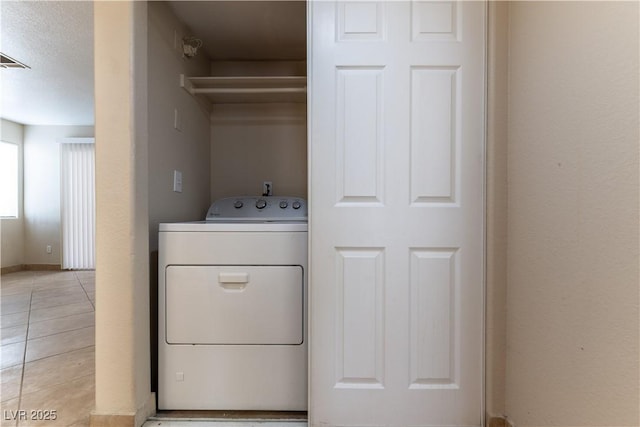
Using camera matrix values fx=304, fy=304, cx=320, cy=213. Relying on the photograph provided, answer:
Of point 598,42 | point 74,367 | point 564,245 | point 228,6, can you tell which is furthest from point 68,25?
point 564,245

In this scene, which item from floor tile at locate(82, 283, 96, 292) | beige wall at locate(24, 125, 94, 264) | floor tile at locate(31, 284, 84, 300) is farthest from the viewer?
beige wall at locate(24, 125, 94, 264)

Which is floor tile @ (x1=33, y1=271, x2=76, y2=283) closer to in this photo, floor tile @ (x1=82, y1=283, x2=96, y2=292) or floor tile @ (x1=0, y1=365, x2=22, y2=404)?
floor tile @ (x1=82, y1=283, x2=96, y2=292)

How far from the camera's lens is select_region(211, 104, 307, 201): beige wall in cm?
243

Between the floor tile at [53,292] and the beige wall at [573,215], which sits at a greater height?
the beige wall at [573,215]

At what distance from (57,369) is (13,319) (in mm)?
1488

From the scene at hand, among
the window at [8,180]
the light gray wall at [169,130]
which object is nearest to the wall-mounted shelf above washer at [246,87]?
the light gray wall at [169,130]

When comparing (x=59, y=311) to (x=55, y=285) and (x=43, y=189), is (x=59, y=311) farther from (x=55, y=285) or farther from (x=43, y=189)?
(x=43, y=189)

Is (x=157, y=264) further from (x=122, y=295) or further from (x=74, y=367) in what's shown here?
(x=74, y=367)

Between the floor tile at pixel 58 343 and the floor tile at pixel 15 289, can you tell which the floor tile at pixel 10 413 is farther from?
the floor tile at pixel 15 289

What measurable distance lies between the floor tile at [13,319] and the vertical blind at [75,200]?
2.59 meters

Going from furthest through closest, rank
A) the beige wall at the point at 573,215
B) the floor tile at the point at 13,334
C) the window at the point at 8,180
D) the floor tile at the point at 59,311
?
1. the window at the point at 8,180
2. the floor tile at the point at 59,311
3. the floor tile at the point at 13,334
4. the beige wall at the point at 573,215

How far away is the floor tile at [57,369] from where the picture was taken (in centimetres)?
178

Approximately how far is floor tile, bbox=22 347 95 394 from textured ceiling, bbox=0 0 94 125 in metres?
2.42

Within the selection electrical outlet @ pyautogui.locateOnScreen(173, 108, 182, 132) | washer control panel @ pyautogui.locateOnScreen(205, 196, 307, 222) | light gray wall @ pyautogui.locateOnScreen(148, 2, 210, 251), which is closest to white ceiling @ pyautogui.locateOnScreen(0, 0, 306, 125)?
light gray wall @ pyautogui.locateOnScreen(148, 2, 210, 251)
